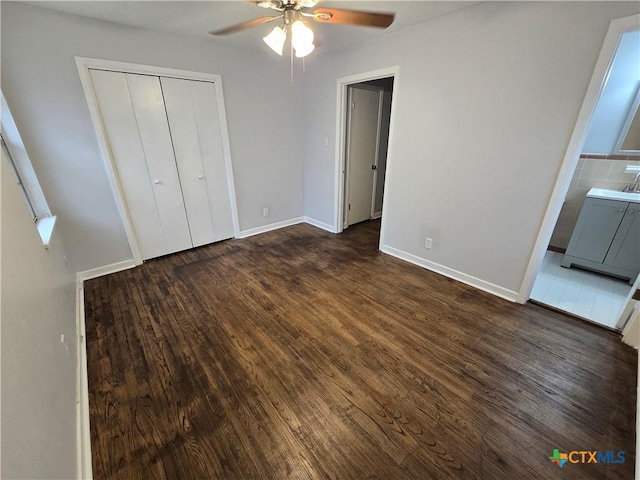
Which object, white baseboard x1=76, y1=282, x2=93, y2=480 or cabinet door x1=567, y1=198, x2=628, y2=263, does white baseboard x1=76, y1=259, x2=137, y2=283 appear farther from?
cabinet door x1=567, y1=198, x2=628, y2=263

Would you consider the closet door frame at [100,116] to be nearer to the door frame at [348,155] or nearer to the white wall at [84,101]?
the white wall at [84,101]

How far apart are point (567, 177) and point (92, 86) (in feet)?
13.2

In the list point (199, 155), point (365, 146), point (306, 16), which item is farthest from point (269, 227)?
point (306, 16)

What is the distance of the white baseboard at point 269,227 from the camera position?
12.5 feet

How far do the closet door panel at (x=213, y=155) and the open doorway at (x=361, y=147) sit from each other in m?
1.53

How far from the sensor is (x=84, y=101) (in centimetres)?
236

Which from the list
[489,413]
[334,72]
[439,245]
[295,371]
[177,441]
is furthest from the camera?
[334,72]

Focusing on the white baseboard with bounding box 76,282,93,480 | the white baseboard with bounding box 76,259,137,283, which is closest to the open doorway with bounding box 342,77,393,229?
the white baseboard with bounding box 76,259,137,283

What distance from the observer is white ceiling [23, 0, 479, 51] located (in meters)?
2.01

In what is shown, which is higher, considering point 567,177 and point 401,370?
point 567,177

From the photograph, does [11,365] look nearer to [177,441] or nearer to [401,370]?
[177,441]

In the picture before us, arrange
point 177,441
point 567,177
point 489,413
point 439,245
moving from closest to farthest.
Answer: point 177,441
point 489,413
point 567,177
point 439,245

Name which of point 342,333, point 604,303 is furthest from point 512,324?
point 342,333

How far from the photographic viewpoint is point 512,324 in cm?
208
